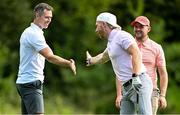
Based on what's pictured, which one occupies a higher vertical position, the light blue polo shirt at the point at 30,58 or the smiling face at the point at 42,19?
the smiling face at the point at 42,19

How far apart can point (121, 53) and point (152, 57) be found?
4.52 ft

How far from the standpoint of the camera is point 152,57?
11766 millimetres

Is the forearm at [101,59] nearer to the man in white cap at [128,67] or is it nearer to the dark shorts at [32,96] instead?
the man in white cap at [128,67]

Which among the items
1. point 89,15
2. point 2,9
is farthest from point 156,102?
point 89,15

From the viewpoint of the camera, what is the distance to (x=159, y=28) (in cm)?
3108

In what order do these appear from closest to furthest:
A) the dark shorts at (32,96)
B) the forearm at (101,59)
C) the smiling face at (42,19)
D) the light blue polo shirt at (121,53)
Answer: the light blue polo shirt at (121,53), the dark shorts at (32,96), the smiling face at (42,19), the forearm at (101,59)

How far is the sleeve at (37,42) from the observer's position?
1048 cm

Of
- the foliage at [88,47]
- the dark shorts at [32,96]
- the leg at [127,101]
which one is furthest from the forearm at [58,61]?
the foliage at [88,47]

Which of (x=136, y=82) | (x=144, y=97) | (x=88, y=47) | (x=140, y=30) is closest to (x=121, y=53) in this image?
(x=136, y=82)

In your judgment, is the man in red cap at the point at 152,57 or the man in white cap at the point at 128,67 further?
the man in red cap at the point at 152,57

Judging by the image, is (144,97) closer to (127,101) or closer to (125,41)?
(127,101)

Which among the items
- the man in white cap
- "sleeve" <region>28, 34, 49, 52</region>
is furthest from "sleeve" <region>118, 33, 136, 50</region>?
"sleeve" <region>28, 34, 49, 52</region>

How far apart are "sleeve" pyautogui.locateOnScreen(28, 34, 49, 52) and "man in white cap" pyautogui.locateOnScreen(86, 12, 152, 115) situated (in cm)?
75

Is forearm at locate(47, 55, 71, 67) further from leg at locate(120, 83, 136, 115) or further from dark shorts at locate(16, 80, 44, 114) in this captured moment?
leg at locate(120, 83, 136, 115)
